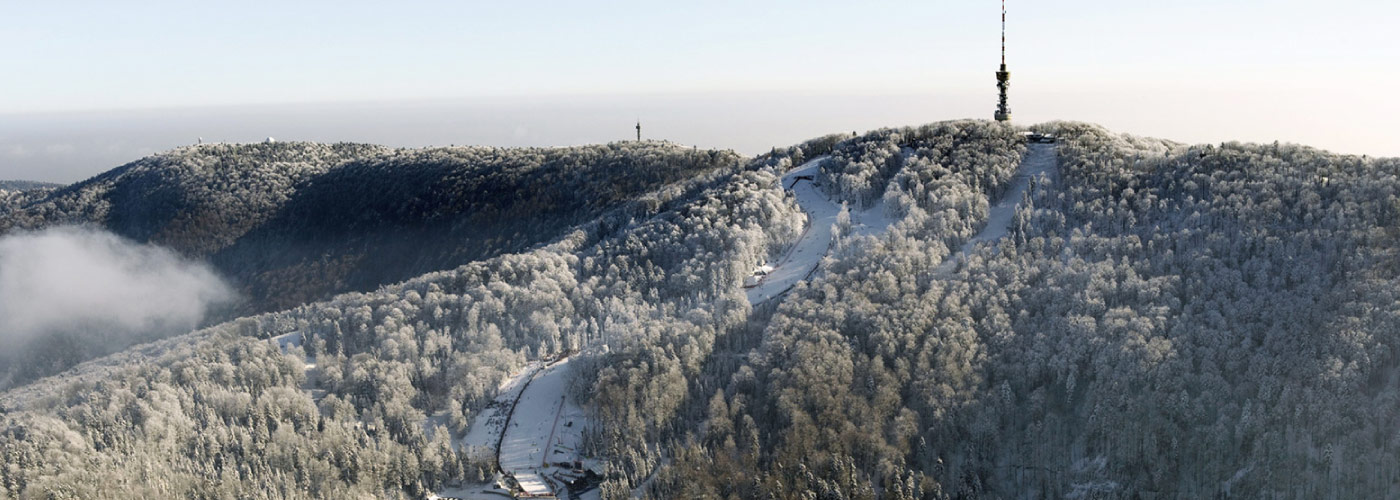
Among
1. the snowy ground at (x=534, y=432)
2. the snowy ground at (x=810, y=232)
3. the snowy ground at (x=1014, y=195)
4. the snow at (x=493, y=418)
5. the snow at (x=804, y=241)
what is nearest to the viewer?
the snowy ground at (x=534, y=432)

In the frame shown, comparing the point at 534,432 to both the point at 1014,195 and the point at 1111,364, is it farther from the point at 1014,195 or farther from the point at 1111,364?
the point at 1014,195

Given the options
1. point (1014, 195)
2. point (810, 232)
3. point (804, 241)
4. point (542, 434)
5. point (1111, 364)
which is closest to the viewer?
point (1111, 364)

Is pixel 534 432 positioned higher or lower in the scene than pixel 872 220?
lower

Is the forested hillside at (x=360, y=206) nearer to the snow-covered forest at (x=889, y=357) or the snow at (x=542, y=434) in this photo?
the snow-covered forest at (x=889, y=357)

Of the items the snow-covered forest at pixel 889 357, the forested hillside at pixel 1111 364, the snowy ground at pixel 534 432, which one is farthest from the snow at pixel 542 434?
the forested hillside at pixel 1111 364

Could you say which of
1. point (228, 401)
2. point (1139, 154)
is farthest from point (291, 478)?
point (1139, 154)

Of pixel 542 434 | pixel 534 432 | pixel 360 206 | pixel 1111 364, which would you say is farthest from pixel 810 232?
pixel 360 206
